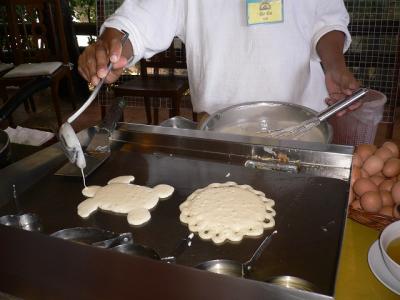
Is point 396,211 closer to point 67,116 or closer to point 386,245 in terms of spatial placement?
point 386,245

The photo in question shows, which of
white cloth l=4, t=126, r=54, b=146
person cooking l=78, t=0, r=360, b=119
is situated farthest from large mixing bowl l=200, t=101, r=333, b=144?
white cloth l=4, t=126, r=54, b=146

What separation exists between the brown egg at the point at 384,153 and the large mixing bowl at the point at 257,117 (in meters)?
0.24

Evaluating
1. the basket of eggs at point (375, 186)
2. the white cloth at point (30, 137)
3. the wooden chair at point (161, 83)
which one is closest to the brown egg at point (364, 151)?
the basket of eggs at point (375, 186)

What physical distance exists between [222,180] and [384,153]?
44 cm

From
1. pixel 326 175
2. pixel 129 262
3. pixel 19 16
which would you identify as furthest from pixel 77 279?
pixel 19 16

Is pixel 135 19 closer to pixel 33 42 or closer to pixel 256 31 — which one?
pixel 256 31

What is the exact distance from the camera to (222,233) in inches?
32.3

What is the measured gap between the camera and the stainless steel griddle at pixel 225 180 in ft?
2.47

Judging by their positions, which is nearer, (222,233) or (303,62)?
(222,233)

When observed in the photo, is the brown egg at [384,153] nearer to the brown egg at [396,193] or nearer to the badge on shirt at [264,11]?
the brown egg at [396,193]

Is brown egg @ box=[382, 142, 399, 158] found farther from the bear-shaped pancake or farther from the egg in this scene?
the bear-shaped pancake

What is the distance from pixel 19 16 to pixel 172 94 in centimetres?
210

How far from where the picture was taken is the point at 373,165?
1.04 meters

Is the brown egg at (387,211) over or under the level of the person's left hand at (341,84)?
under
